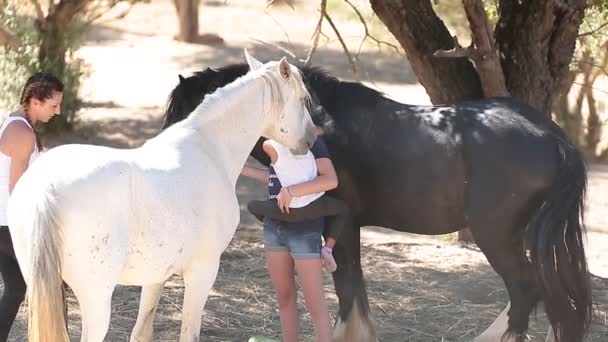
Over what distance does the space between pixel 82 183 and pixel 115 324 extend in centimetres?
229

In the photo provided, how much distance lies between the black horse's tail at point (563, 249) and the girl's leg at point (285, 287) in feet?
3.90

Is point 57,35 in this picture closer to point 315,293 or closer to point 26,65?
point 26,65

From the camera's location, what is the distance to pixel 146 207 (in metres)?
3.65

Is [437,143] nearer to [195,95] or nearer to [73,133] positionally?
[195,95]

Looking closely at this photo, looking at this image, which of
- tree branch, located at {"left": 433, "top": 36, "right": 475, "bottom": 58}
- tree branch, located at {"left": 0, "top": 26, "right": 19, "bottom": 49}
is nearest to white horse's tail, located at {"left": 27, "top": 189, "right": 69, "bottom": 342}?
tree branch, located at {"left": 433, "top": 36, "right": 475, "bottom": 58}

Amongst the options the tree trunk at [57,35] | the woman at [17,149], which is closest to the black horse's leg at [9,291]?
the woman at [17,149]

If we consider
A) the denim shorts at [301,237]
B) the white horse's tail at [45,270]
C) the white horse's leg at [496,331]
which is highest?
the white horse's tail at [45,270]

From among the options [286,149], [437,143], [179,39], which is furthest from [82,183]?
[179,39]

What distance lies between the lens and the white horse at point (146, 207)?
3.47 m

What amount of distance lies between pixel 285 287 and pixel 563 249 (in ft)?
4.53

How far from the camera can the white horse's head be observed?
4199 mm

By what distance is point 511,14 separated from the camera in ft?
22.2

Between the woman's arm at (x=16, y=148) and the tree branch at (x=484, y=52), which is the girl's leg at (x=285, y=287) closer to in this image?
the woman's arm at (x=16, y=148)

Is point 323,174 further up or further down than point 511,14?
further down
